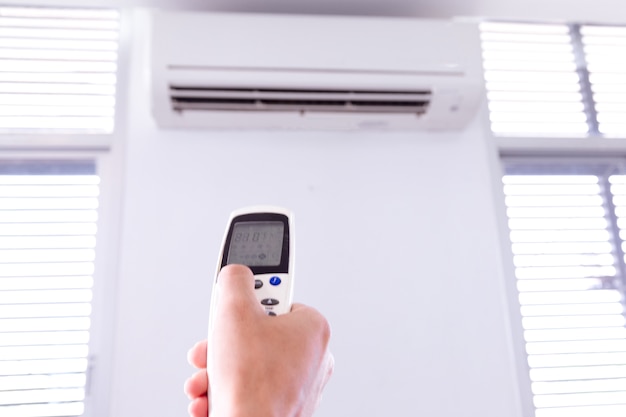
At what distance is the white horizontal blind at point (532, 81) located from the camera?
183 centimetres

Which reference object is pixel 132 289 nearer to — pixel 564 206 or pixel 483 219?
pixel 483 219

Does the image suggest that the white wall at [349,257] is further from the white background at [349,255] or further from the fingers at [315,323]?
the fingers at [315,323]

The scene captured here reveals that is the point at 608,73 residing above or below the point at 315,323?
above

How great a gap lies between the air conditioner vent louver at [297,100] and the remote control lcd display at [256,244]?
0.61 m

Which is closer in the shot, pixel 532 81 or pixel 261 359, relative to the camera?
pixel 261 359

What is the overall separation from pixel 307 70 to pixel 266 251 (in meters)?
0.70

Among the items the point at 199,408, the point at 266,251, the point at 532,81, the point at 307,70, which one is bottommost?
the point at 199,408

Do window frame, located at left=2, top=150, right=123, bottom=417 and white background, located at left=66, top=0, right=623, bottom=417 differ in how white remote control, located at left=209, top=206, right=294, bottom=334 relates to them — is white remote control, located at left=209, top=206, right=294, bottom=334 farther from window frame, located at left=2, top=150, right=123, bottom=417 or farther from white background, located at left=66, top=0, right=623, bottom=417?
window frame, located at left=2, top=150, right=123, bottom=417

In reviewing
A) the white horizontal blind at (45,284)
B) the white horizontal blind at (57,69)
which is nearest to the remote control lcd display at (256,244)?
the white horizontal blind at (45,284)

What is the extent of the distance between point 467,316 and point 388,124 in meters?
0.62

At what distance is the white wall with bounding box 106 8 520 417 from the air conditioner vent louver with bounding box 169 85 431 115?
5.3 inches

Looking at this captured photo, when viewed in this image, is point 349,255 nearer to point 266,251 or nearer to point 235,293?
point 266,251

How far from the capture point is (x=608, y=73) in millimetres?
1929

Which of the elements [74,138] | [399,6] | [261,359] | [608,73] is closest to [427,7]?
[399,6]
